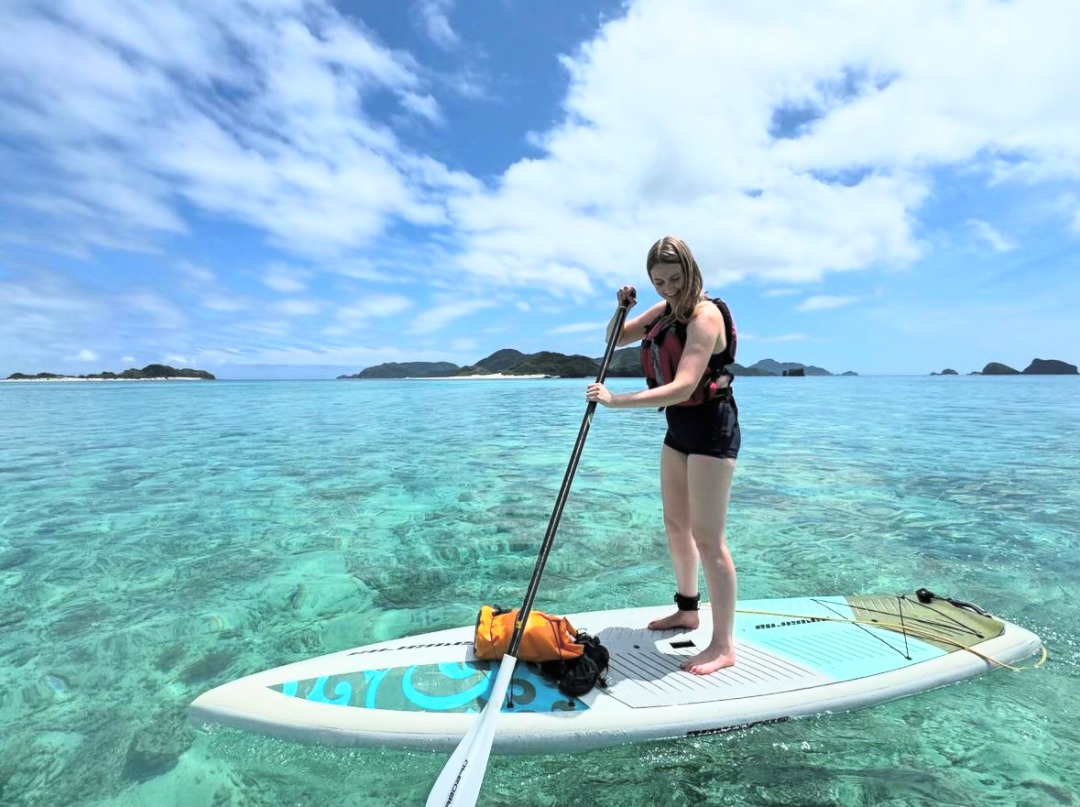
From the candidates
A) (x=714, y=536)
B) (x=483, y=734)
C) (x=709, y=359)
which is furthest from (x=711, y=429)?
(x=483, y=734)

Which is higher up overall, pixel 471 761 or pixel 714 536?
pixel 714 536

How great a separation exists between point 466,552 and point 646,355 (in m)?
4.58

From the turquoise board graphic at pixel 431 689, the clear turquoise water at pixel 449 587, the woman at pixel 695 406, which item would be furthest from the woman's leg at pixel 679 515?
the turquoise board graphic at pixel 431 689

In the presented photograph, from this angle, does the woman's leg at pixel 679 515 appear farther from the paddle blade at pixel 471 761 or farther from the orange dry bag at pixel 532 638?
the paddle blade at pixel 471 761

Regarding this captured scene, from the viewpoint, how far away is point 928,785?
10.6 ft

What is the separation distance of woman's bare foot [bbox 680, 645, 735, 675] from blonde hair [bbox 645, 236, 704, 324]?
2354 millimetres

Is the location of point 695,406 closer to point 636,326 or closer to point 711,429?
point 711,429

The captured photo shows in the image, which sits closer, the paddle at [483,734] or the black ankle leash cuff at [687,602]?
the paddle at [483,734]

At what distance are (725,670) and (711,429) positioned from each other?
1780mm

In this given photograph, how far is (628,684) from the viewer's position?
3.91 m

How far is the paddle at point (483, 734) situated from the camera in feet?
9.63

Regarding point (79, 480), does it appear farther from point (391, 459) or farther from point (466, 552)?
point (466, 552)

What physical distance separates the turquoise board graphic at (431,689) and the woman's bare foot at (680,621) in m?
1.15

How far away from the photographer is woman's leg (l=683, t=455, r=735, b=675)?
3.68 m
